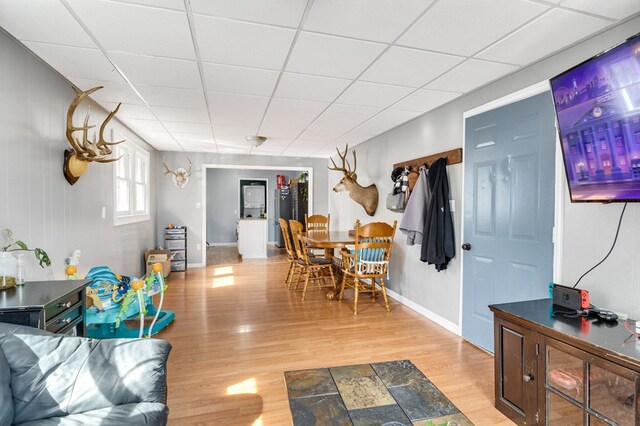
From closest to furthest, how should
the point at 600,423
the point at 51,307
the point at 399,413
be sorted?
the point at 600,423, the point at 51,307, the point at 399,413

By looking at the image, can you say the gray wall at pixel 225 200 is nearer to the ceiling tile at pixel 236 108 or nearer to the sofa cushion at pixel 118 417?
the ceiling tile at pixel 236 108

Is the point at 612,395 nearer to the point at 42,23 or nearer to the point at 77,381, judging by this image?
the point at 77,381

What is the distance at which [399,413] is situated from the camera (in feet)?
6.03


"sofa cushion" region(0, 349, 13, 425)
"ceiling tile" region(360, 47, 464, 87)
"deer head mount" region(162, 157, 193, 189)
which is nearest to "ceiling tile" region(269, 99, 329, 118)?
"ceiling tile" region(360, 47, 464, 87)

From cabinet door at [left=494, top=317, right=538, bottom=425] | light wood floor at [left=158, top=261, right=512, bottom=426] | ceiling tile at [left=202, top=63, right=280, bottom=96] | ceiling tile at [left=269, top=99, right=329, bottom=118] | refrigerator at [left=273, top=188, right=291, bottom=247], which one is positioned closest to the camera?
cabinet door at [left=494, top=317, right=538, bottom=425]

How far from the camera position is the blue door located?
2383 millimetres

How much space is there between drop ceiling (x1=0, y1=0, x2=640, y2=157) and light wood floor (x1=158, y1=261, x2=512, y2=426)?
2.36 meters

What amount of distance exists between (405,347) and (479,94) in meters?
2.42

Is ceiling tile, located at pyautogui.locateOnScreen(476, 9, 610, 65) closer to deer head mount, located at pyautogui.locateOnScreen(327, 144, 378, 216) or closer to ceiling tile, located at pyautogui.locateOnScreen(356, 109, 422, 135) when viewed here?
ceiling tile, located at pyautogui.locateOnScreen(356, 109, 422, 135)

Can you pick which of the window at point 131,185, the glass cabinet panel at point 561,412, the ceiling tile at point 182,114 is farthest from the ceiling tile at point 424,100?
the window at point 131,185

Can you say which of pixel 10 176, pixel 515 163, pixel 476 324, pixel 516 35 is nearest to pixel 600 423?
pixel 476 324

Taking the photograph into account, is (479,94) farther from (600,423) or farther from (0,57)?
(0,57)

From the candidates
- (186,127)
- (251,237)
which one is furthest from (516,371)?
(251,237)

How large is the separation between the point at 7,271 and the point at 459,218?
348 centimetres
